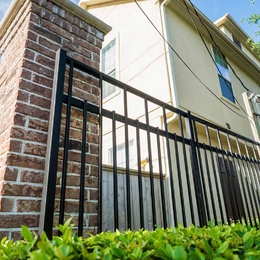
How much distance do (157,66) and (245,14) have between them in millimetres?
6085

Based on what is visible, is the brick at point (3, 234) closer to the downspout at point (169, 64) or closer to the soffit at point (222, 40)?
the downspout at point (169, 64)

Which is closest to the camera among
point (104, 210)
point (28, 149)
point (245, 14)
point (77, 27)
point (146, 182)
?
point (28, 149)

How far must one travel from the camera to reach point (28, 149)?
1.41 metres

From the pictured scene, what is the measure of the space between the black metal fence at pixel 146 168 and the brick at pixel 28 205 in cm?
21

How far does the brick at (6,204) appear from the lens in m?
1.23

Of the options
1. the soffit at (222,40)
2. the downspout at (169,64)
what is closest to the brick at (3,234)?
the downspout at (169,64)

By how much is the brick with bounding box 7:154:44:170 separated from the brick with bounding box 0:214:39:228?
289mm

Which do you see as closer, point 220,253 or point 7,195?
point 220,253

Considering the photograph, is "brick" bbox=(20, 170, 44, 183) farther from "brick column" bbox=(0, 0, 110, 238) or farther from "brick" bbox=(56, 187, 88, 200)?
"brick" bbox=(56, 187, 88, 200)

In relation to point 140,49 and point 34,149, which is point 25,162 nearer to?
point 34,149

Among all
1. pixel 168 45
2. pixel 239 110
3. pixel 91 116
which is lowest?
pixel 91 116

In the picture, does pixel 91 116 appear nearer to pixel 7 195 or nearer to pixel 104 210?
pixel 7 195

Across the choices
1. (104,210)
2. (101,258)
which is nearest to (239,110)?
(104,210)

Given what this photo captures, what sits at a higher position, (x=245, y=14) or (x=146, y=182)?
(x=245, y=14)
